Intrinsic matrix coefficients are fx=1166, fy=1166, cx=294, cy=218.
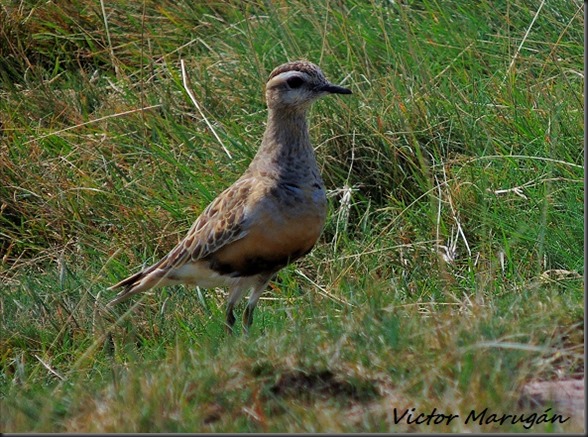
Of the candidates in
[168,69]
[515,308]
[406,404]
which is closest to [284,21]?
[168,69]

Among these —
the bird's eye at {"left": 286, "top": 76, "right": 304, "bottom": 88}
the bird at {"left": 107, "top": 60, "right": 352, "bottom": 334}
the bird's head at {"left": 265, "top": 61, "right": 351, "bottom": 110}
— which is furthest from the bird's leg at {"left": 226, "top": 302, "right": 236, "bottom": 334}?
the bird's eye at {"left": 286, "top": 76, "right": 304, "bottom": 88}

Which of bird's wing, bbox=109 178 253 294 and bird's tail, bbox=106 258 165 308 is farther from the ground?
bird's wing, bbox=109 178 253 294

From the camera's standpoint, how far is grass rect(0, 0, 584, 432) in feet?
13.5

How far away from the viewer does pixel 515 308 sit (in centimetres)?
452

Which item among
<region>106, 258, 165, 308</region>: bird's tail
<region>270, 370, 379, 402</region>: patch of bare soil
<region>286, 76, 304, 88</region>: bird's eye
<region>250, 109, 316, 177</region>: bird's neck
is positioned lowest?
<region>106, 258, 165, 308</region>: bird's tail

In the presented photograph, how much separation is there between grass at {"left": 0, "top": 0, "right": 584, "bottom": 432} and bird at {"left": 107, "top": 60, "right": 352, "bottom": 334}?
26cm

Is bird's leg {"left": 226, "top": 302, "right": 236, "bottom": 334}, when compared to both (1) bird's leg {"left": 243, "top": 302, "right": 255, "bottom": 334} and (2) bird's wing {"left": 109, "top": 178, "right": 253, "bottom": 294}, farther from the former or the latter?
(2) bird's wing {"left": 109, "top": 178, "right": 253, "bottom": 294}

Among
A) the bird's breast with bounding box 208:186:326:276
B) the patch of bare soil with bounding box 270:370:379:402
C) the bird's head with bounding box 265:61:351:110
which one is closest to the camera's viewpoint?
the patch of bare soil with bounding box 270:370:379:402

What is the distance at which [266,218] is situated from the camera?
5.71m

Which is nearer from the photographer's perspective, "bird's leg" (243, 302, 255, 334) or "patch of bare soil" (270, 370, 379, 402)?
"patch of bare soil" (270, 370, 379, 402)

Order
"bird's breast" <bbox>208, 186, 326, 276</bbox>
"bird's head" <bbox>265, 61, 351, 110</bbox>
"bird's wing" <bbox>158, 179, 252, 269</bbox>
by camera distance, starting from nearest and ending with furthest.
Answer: "bird's breast" <bbox>208, 186, 326, 276</bbox>, "bird's wing" <bbox>158, 179, 252, 269</bbox>, "bird's head" <bbox>265, 61, 351, 110</bbox>

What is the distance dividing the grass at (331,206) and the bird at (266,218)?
26 cm

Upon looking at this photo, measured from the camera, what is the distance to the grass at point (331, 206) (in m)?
4.10

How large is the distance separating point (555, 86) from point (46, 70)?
419 centimetres
